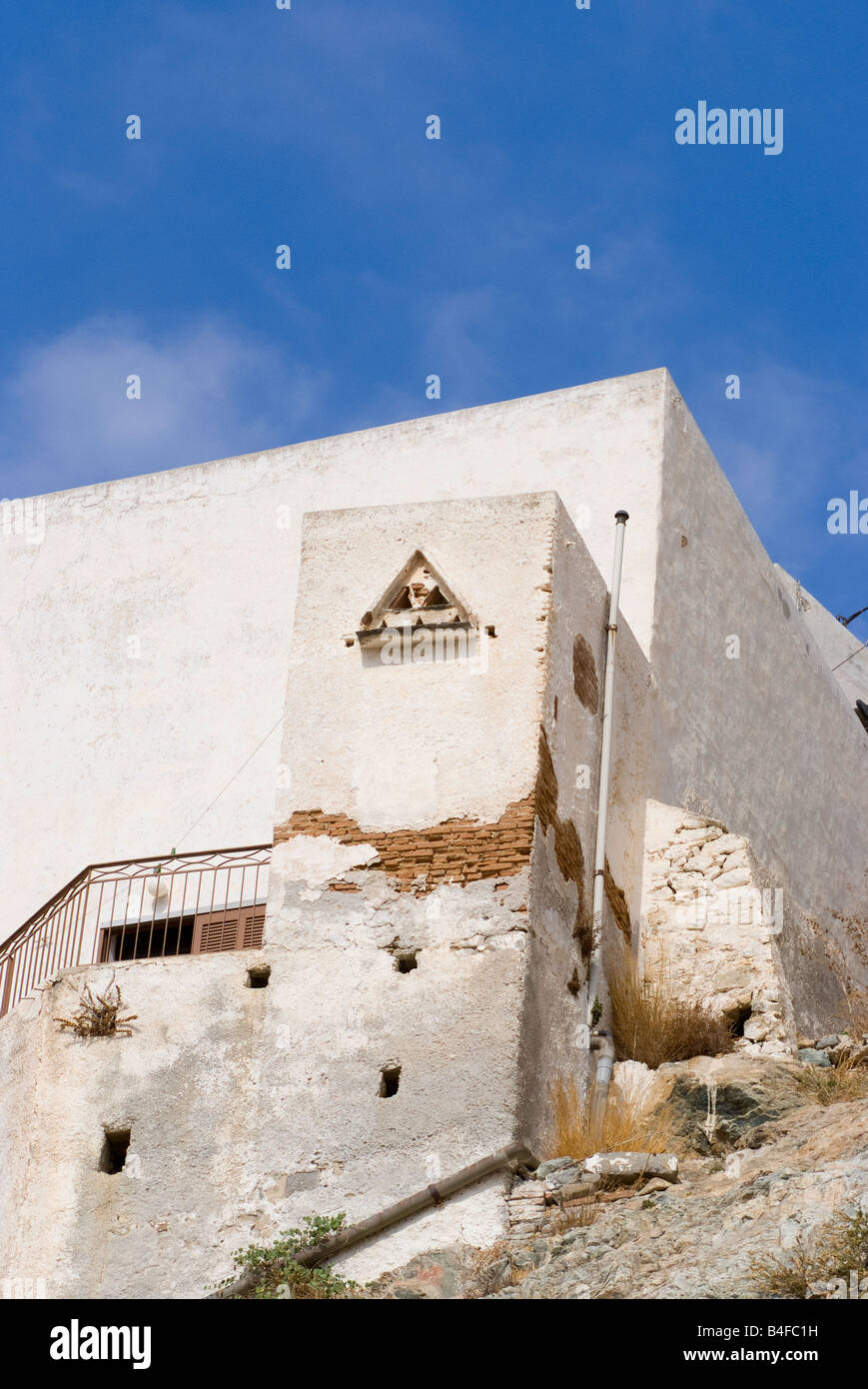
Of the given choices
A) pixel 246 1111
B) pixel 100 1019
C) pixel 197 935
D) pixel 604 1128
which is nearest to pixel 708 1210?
pixel 604 1128

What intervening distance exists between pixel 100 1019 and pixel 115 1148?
3.18 feet

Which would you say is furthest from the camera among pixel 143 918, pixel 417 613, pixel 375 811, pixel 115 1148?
pixel 143 918

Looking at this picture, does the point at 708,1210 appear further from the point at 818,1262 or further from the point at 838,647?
the point at 838,647

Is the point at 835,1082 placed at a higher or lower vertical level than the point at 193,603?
lower

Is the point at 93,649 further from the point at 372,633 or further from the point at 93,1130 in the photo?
the point at 93,1130

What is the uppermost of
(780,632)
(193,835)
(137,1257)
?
(780,632)

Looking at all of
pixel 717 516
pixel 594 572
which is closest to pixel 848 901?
pixel 717 516

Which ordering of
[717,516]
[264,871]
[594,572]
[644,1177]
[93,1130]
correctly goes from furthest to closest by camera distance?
[717,516] < [264,871] < [594,572] < [93,1130] < [644,1177]

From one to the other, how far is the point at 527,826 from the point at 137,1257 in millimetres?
4050

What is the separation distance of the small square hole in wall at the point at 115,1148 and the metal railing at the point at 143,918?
1565 millimetres

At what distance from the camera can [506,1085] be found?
42.9 feet

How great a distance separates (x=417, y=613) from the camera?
15156mm

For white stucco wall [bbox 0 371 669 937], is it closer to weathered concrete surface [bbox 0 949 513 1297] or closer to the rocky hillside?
weathered concrete surface [bbox 0 949 513 1297]

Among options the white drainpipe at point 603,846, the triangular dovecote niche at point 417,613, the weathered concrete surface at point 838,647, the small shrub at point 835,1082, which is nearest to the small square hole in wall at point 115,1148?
the white drainpipe at point 603,846
